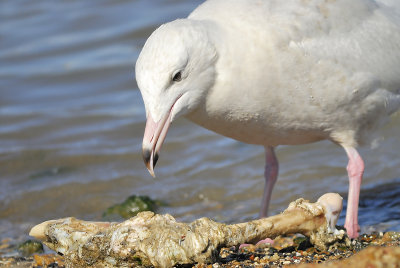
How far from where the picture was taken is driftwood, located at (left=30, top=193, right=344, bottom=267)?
4395 mm

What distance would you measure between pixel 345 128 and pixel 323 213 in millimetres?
A: 972

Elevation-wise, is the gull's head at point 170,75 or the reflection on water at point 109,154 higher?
the gull's head at point 170,75

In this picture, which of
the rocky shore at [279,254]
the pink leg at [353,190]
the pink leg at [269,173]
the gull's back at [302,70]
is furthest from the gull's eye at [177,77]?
the pink leg at [269,173]

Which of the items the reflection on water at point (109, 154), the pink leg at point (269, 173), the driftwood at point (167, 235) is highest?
the driftwood at point (167, 235)

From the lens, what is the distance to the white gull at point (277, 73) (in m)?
4.72

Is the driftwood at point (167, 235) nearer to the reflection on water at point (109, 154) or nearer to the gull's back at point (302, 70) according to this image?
the gull's back at point (302, 70)

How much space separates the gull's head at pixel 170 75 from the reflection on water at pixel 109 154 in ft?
6.64

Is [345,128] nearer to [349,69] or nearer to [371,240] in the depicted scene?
[349,69]

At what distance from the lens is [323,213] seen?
4918mm

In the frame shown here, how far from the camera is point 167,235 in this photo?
4438mm

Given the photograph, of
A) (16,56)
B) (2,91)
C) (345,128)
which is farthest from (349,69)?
(16,56)

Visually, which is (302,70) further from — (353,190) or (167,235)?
(167,235)

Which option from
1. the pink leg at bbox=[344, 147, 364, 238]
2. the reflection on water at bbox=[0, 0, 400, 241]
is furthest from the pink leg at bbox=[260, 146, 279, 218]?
the pink leg at bbox=[344, 147, 364, 238]

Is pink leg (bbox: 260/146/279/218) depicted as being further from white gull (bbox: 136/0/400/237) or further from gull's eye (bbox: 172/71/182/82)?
gull's eye (bbox: 172/71/182/82)
